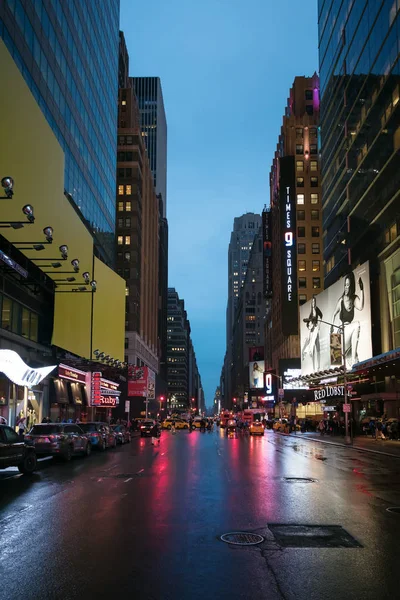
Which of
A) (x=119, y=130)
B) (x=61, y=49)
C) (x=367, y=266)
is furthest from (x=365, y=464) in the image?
(x=119, y=130)

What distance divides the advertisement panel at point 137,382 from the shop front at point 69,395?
35.0 metres

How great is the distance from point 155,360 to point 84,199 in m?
83.9

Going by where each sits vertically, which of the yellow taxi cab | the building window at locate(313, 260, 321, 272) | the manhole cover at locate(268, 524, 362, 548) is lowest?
the yellow taxi cab

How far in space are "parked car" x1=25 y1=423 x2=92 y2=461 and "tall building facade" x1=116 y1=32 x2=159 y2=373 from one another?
70575mm

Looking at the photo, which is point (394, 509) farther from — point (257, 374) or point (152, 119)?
point (152, 119)

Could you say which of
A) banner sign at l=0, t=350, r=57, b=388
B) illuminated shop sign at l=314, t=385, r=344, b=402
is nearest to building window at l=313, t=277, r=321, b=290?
illuminated shop sign at l=314, t=385, r=344, b=402

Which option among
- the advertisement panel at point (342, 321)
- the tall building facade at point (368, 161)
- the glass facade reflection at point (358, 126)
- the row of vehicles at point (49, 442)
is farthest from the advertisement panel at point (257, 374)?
the row of vehicles at point (49, 442)

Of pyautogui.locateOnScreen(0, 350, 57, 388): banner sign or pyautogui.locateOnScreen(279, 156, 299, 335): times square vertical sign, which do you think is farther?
pyautogui.locateOnScreen(279, 156, 299, 335): times square vertical sign

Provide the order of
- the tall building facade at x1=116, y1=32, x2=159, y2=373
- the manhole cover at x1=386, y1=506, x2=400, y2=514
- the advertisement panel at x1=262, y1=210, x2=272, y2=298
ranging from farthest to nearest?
the advertisement panel at x1=262, y1=210, x2=272, y2=298, the tall building facade at x1=116, y1=32, x2=159, y2=373, the manhole cover at x1=386, y1=506, x2=400, y2=514

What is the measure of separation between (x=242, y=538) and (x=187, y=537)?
91cm

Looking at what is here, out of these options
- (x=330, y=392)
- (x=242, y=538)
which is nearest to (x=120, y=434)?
(x=330, y=392)

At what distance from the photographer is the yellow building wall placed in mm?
28625

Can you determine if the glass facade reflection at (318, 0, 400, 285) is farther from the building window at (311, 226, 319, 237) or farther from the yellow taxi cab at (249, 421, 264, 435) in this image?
the building window at (311, 226, 319, 237)

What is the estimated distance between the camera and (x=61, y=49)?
1796 inches
